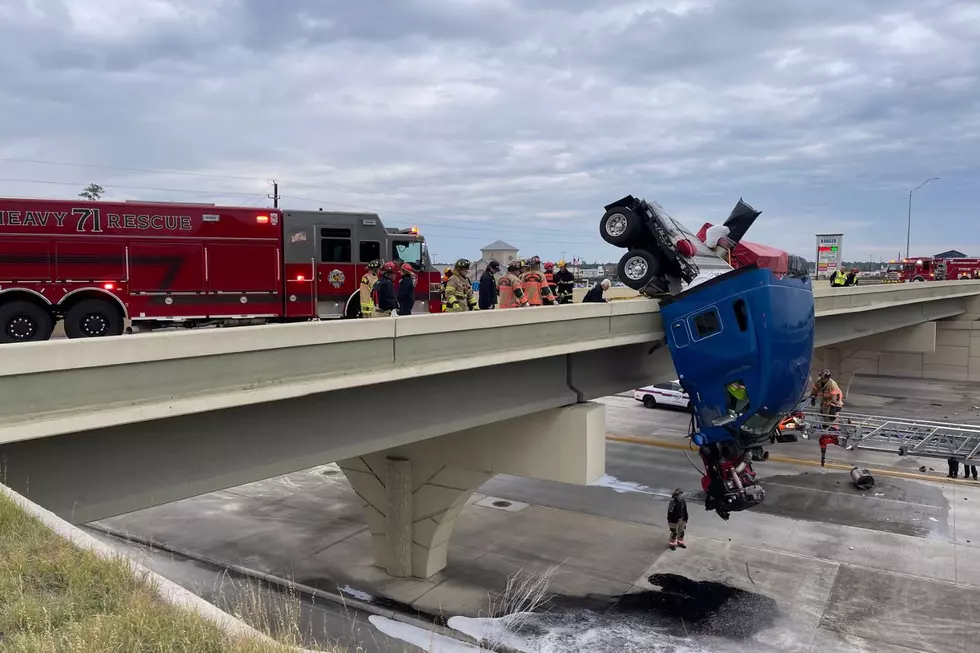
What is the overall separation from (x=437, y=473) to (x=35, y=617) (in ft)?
32.7

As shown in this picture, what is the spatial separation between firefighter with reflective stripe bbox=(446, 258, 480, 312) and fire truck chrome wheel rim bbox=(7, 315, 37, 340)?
7.56m

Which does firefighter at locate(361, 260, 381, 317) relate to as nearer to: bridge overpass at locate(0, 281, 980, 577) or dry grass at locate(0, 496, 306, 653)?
bridge overpass at locate(0, 281, 980, 577)

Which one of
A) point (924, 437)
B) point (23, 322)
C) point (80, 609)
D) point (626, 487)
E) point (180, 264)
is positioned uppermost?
point (180, 264)

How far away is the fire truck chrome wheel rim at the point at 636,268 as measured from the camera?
38.4ft

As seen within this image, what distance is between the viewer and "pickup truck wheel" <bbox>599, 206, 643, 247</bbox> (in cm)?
1161

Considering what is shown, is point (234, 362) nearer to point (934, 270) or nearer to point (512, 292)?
point (512, 292)

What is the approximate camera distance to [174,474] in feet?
19.8

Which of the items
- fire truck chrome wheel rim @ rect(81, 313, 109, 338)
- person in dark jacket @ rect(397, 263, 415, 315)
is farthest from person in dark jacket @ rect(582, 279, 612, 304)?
fire truck chrome wheel rim @ rect(81, 313, 109, 338)

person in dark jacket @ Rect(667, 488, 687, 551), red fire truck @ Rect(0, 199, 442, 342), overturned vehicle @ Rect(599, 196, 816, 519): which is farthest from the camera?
person in dark jacket @ Rect(667, 488, 687, 551)

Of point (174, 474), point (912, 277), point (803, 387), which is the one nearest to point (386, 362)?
point (174, 474)

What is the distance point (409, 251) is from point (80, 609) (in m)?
13.9

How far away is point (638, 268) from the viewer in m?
11.7

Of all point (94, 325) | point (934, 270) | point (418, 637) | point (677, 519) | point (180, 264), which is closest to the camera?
point (418, 637)

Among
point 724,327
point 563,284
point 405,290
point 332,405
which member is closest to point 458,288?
point 405,290
